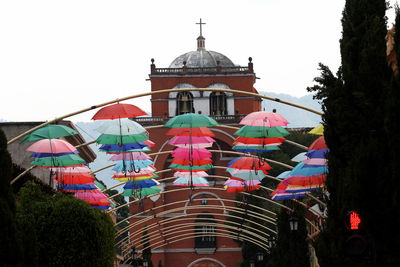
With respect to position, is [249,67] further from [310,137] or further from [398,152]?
[398,152]

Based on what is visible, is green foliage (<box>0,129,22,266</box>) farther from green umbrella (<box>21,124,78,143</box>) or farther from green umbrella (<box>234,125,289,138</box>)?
green umbrella (<box>234,125,289,138</box>)

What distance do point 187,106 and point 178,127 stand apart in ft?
137

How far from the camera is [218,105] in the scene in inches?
2532

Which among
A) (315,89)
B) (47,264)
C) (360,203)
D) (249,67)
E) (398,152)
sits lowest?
(47,264)

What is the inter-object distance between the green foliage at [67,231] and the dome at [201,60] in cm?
4485

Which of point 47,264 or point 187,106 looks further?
point 187,106

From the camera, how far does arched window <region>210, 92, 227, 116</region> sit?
64125mm

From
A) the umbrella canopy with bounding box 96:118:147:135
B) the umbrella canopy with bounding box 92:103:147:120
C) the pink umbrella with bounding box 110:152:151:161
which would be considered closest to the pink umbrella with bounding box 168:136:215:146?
the umbrella canopy with bounding box 96:118:147:135

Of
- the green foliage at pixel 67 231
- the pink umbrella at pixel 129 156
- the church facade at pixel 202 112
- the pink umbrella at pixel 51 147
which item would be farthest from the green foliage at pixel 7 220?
the church facade at pixel 202 112

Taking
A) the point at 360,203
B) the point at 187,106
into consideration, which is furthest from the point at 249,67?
the point at 360,203

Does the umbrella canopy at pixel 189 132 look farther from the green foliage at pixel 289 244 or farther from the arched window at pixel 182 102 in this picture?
the arched window at pixel 182 102

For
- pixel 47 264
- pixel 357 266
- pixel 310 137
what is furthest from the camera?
pixel 310 137

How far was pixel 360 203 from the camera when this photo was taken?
1420 cm

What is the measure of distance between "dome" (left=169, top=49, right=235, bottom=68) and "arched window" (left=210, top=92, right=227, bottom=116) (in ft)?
8.57
